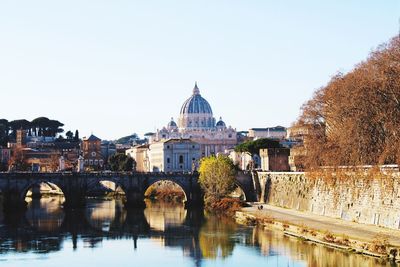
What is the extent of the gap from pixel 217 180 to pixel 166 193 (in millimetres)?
17273

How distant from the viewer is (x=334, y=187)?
5119 centimetres

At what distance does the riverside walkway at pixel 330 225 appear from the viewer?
39984 mm

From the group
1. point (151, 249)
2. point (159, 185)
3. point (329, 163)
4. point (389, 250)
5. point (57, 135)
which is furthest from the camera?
point (57, 135)

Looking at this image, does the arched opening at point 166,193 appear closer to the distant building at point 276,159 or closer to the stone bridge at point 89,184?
the stone bridge at point 89,184

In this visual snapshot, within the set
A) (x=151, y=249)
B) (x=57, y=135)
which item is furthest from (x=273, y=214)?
(x=57, y=135)

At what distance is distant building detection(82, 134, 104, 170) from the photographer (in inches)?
5704

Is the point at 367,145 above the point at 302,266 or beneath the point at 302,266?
above

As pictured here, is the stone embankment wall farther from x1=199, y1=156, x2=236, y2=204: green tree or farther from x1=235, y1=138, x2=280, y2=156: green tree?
x1=235, y1=138, x2=280, y2=156: green tree

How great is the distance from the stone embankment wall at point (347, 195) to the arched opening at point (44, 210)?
15448mm

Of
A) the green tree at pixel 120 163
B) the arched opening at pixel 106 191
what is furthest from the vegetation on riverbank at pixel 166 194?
the green tree at pixel 120 163

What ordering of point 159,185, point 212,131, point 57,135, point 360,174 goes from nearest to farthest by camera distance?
point 360,174 < point 159,185 < point 57,135 < point 212,131

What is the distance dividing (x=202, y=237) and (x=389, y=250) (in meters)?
13.8

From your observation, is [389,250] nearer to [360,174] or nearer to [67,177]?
[360,174]

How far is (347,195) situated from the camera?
161 ft
